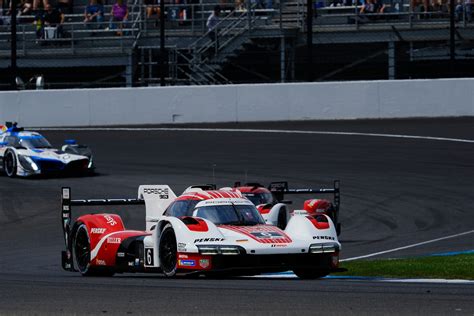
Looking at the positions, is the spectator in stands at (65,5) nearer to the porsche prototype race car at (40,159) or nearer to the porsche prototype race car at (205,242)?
the porsche prototype race car at (40,159)

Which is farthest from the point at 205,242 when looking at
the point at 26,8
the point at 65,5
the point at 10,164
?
the point at 26,8

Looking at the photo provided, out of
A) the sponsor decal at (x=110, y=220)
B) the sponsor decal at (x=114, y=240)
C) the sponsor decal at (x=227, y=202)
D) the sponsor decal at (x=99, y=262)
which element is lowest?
the sponsor decal at (x=99, y=262)

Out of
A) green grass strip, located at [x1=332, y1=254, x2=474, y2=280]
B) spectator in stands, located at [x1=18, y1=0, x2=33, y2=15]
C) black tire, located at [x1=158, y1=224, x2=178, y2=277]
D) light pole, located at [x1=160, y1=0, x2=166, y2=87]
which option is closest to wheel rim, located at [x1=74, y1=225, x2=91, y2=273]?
black tire, located at [x1=158, y1=224, x2=178, y2=277]

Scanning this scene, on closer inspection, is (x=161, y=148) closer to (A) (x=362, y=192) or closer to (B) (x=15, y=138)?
(B) (x=15, y=138)

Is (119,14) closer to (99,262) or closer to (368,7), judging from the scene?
(368,7)

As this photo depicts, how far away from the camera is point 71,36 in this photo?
3491 centimetres

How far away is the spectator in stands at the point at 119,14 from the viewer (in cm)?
3481

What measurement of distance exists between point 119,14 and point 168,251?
2245 centimetres

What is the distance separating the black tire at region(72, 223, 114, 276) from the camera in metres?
14.4

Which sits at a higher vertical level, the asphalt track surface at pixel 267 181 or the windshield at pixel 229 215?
the windshield at pixel 229 215

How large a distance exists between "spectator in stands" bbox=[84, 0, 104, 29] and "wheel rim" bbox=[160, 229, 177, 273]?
72.5ft

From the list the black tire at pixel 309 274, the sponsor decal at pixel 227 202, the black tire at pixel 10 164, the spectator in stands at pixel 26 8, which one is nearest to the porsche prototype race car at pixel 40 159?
the black tire at pixel 10 164

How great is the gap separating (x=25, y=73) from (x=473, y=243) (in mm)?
20074

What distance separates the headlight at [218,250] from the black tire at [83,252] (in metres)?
1.89
